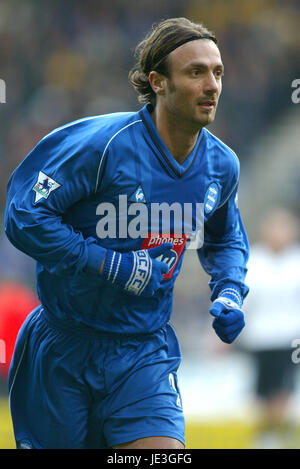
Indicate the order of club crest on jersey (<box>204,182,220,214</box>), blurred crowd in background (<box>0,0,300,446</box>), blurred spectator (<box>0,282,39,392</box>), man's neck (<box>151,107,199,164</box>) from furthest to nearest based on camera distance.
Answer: blurred crowd in background (<box>0,0,300,446</box>) < blurred spectator (<box>0,282,39,392</box>) < club crest on jersey (<box>204,182,220,214</box>) < man's neck (<box>151,107,199,164</box>)

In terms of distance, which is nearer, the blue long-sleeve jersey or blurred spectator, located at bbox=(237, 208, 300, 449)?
the blue long-sleeve jersey

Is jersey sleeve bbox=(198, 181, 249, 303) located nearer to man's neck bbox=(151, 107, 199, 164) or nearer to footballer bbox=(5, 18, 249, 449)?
footballer bbox=(5, 18, 249, 449)

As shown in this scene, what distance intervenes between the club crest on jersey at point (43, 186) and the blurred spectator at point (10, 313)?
4463 mm

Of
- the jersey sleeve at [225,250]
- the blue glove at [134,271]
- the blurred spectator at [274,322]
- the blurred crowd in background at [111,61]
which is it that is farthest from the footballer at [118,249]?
the blurred crowd in background at [111,61]

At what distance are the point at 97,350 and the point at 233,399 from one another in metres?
5.37

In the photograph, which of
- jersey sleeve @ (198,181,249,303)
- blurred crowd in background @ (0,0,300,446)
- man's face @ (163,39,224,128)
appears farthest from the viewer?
blurred crowd in background @ (0,0,300,446)

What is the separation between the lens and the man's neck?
10.7 feet

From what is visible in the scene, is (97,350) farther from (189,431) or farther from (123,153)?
(189,431)

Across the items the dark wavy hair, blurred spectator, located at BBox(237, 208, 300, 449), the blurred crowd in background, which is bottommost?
blurred spectator, located at BBox(237, 208, 300, 449)

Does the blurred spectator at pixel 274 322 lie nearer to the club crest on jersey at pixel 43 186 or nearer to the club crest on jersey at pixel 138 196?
the club crest on jersey at pixel 138 196

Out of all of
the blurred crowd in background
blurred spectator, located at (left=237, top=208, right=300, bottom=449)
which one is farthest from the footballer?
the blurred crowd in background

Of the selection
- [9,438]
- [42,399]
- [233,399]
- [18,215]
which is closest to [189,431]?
[233,399]

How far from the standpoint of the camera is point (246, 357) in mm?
9047

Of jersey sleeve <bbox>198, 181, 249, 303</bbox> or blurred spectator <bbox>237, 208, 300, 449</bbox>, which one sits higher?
jersey sleeve <bbox>198, 181, 249, 303</bbox>
